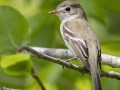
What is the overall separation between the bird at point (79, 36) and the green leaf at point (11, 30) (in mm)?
897

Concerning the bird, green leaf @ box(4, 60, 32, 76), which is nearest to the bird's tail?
the bird

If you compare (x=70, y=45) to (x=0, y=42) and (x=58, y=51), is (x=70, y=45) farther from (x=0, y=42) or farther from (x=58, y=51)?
(x=0, y=42)

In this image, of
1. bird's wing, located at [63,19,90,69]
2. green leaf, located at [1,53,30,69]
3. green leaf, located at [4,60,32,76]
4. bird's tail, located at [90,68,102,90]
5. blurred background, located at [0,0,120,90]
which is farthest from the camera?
blurred background, located at [0,0,120,90]

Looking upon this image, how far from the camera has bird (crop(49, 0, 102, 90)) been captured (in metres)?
4.21

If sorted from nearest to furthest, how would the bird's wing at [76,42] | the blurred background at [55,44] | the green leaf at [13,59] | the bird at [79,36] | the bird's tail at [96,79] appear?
1. the green leaf at [13,59]
2. the bird's tail at [96,79]
3. the bird at [79,36]
4. the bird's wing at [76,42]
5. the blurred background at [55,44]

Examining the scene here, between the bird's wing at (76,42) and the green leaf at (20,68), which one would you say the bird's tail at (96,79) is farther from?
the green leaf at (20,68)

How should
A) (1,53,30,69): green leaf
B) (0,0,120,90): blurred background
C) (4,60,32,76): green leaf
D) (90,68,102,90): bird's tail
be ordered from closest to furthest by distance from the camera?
(1,53,30,69): green leaf, (4,60,32,76): green leaf, (90,68,102,90): bird's tail, (0,0,120,90): blurred background

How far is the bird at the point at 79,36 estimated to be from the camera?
4.21 meters

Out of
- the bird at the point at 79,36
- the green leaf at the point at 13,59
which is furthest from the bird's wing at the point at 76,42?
the green leaf at the point at 13,59

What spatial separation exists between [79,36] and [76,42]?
0.18 meters

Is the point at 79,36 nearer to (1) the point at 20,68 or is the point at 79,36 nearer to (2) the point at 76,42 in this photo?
(2) the point at 76,42

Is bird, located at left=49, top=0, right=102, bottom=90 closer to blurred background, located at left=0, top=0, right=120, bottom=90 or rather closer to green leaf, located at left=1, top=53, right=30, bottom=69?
blurred background, located at left=0, top=0, right=120, bottom=90

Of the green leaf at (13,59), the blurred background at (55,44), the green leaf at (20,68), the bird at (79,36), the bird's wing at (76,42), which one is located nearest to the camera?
the green leaf at (13,59)

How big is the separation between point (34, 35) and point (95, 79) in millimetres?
1537
